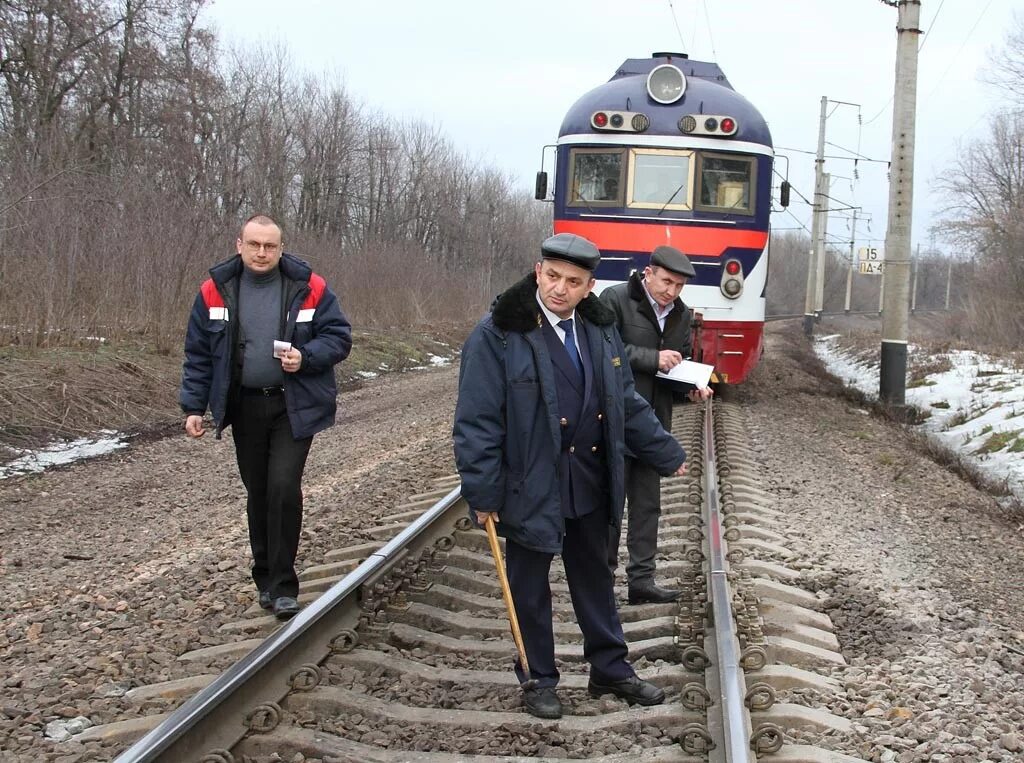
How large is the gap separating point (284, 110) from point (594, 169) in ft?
90.0

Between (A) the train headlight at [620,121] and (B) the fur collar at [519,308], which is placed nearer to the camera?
(B) the fur collar at [519,308]

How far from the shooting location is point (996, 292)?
30.3m

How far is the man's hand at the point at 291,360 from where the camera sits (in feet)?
15.3

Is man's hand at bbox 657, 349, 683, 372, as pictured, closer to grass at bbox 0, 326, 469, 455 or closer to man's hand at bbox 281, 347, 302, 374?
man's hand at bbox 281, 347, 302, 374

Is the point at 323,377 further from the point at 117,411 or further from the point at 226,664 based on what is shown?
the point at 117,411

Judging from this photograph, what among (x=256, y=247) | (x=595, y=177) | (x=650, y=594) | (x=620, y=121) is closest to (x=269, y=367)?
(x=256, y=247)

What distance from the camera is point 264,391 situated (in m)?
4.80

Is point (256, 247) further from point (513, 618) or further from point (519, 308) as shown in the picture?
point (513, 618)

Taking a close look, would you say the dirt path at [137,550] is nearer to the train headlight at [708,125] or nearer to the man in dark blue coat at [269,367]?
the man in dark blue coat at [269,367]

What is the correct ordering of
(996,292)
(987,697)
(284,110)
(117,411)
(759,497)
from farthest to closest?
(284,110)
(996,292)
(117,411)
(759,497)
(987,697)

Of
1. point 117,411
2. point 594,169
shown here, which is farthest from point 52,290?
point 594,169

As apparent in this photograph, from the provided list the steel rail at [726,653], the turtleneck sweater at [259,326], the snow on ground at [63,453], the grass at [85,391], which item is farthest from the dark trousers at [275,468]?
the grass at [85,391]

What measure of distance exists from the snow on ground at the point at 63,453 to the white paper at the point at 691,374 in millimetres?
6325

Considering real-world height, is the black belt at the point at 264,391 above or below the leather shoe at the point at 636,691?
above
